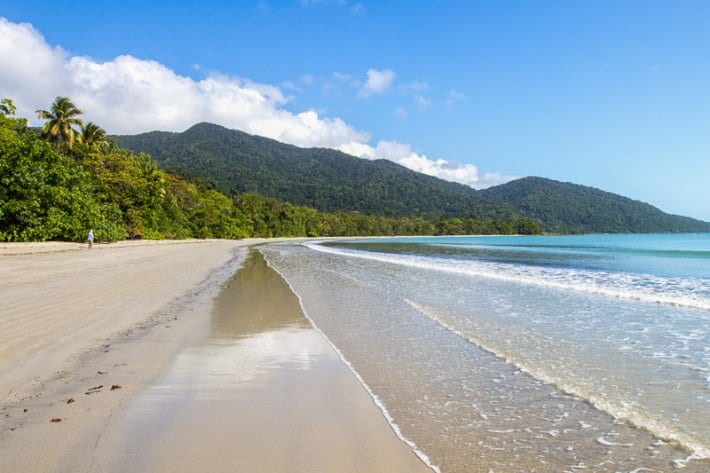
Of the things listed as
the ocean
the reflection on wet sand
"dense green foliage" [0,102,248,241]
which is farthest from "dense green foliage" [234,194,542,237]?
the reflection on wet sand

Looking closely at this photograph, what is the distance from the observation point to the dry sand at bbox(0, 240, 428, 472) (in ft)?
11.3

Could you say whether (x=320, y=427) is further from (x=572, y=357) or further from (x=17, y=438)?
(x=572, y=357)

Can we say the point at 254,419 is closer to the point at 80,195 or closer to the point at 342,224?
the point at 80,195

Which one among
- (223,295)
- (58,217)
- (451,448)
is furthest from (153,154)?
(451,448)

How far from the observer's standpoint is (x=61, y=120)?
50688 mm

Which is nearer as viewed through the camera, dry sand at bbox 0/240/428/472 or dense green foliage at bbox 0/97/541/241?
dry sand at bbox 0/240/428/472

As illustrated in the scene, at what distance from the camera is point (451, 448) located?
374 cm

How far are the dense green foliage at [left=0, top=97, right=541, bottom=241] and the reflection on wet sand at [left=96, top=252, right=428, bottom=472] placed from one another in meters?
32.3

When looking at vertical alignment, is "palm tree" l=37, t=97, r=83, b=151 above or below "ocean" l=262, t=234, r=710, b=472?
above

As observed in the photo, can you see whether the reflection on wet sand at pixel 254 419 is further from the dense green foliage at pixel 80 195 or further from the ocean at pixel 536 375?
the dense green foliage at pixel 80 195

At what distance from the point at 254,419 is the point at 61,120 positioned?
5770 centimetres

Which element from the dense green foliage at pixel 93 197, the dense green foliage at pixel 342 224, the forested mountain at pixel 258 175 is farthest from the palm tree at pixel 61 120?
the forested mountain at pixel 258 175

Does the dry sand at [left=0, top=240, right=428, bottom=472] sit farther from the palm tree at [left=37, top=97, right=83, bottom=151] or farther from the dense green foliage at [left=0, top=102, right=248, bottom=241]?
the palm tree at [left=37, top=97, right=83, bottom=151]

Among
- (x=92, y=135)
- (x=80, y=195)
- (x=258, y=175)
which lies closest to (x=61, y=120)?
(x=92, y=135)
